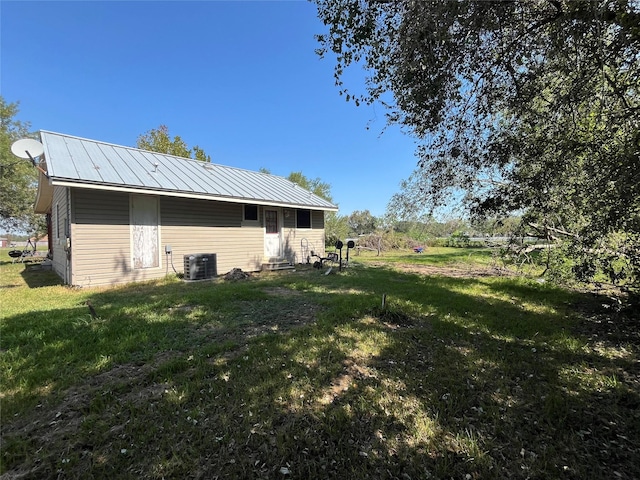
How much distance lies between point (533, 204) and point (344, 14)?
14.3ft

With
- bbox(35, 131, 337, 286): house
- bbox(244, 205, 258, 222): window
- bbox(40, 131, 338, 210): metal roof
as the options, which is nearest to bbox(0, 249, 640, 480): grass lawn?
bbox(35, 131, 337, 286): house

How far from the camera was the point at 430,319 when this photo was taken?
477cm

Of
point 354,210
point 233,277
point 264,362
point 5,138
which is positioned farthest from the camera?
point 354,210

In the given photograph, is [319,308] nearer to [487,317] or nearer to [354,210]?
[487,317]

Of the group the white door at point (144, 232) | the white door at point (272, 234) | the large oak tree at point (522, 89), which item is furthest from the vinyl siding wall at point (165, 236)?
the large oak tree at point (522, 89)

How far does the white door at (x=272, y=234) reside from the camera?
36.8 ft

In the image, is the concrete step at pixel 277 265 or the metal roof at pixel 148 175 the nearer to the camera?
the metal roof at pixel 148 175

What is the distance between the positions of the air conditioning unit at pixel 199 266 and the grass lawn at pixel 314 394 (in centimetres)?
333

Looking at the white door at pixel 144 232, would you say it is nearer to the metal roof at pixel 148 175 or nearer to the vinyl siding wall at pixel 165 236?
the vinyl siding wall at pixel 165 236

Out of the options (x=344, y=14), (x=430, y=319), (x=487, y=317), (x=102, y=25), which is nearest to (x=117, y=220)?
(x=102, y=25)

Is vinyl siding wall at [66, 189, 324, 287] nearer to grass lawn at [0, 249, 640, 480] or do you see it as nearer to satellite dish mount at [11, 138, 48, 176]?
satellite dish mount at [11, 138, 48, 176]

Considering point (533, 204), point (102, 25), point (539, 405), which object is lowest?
point (539, 405)

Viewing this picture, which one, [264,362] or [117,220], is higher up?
[117,220]

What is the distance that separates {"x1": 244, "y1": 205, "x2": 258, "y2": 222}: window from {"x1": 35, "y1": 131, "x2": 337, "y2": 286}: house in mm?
37
